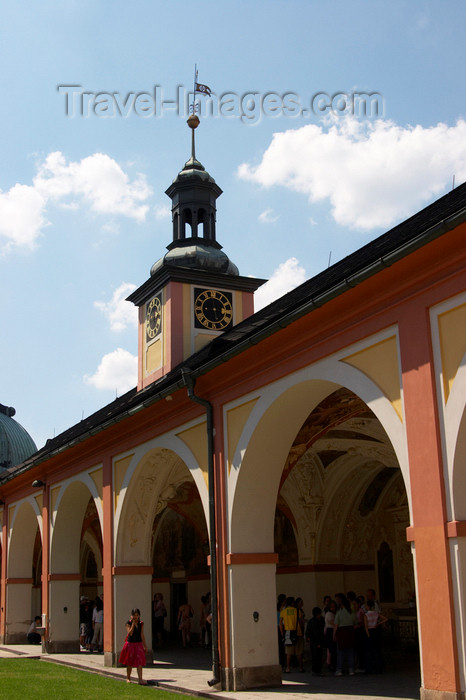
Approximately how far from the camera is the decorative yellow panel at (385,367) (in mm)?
9844

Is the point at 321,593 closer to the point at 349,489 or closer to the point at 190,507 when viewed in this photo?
the point at 349,489

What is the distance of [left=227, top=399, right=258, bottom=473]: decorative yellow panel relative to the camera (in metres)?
13.2

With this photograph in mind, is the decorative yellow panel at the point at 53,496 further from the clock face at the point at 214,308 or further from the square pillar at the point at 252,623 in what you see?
the square pillar at the point at 252,623

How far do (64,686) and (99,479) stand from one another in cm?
618

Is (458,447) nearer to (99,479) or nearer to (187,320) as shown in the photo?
(99,479)

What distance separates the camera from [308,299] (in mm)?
10945

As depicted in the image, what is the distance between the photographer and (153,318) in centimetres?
2377

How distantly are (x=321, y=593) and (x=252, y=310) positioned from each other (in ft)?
25.1

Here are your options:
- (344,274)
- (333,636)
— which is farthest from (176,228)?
(344,274)

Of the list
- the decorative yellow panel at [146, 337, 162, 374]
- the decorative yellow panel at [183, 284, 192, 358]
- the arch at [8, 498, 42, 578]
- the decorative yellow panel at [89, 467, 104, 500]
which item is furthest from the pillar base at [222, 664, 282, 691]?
the arch at [8, 498, 42, 578]

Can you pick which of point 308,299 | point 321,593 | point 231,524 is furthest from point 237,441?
point 321,593

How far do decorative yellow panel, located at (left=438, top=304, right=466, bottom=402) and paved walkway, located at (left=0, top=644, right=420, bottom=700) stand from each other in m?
4.46

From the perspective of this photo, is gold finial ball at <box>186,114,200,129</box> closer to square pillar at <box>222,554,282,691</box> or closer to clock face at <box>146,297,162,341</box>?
clock face at <box>146,297,162,341</box>

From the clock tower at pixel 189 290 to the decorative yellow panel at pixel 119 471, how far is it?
4.03m
